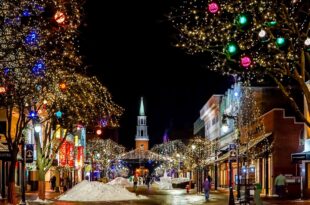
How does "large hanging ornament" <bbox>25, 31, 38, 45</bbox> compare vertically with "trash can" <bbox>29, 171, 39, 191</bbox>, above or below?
above

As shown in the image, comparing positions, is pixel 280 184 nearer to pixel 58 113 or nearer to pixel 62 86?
pixel 58 113

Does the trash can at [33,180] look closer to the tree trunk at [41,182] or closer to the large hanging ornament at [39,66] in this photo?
the tree trunk at [41,182]

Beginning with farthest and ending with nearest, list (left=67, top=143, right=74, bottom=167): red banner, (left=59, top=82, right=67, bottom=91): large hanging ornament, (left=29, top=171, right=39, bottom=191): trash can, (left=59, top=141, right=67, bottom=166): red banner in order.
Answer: (left=67, top=143, right=74, bottom=167): red banner
(left=59, top=141, right=67, bottom=166): red banner
(left=29, top=171, right=39, bottom=191): trash can
(left=59, top=82, right=67, bottom=91): large hanging ornament

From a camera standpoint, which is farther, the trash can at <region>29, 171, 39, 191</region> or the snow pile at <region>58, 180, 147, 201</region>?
the trash can at <region>29, 171, 39, 191</region>

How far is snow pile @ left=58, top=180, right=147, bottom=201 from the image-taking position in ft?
154

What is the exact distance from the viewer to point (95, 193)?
47250 mm

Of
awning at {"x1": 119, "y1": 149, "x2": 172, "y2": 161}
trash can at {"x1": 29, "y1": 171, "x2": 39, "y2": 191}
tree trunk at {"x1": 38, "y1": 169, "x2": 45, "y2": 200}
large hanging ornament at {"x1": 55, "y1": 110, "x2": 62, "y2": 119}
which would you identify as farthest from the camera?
awning at {"x1": 119, "y1": 149, "x2": 172, "y2": 161}

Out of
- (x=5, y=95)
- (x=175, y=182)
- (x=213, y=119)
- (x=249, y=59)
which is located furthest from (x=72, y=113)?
(x=213, y=119)

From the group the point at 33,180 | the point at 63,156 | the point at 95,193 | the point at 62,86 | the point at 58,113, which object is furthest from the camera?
the point at 63,156

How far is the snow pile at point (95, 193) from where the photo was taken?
46.9 m

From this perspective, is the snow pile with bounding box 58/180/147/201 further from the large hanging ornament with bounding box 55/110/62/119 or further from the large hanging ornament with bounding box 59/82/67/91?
the large hanging ornament with bounding box 59/82/67/91

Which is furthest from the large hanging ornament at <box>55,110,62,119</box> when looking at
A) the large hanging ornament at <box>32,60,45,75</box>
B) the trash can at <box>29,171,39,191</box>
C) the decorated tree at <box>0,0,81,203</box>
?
the trash can at <box>29,171,39,191</box>

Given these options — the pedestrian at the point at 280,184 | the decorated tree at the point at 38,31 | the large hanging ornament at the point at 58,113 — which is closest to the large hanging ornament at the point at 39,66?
the decorated tree at the point at 38,31

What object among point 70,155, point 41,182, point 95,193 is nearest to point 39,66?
point 41,182
